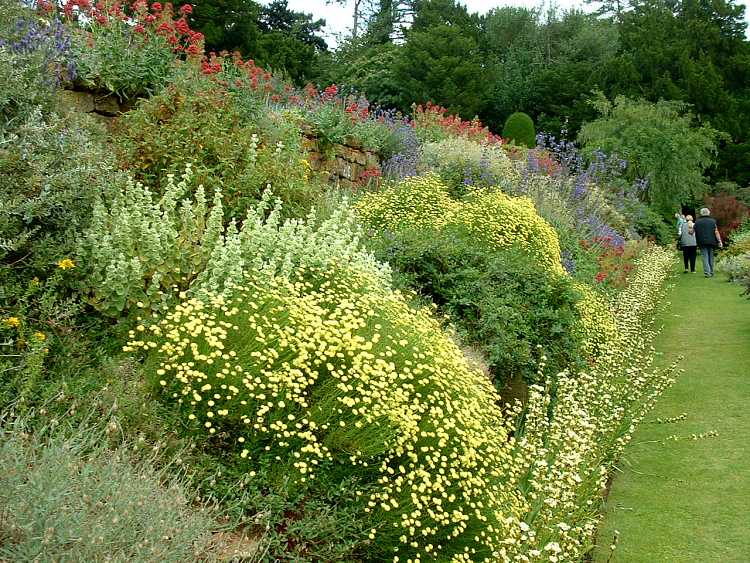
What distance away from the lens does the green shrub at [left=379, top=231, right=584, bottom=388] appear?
568 cm

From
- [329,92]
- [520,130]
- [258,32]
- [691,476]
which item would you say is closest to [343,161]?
[329,92]

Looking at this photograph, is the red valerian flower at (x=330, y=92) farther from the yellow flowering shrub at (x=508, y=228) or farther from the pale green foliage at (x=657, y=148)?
the pale green foliage at (x=657, y=148)

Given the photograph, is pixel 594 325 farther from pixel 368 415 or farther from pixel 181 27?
pixel 181 27

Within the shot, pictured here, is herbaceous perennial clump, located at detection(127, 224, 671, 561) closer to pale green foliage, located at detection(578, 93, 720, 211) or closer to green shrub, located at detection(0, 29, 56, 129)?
green shrub, located at detection(0, 29, 56, 129)

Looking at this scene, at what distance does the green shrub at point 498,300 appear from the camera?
568 centimetres

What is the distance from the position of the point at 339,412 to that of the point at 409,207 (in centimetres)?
534

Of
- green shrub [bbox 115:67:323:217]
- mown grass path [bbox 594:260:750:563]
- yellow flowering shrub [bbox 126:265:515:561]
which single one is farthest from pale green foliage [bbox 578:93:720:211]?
yellow flowering shrub [bbox 126:265:515:561]

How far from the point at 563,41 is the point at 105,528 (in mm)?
43530

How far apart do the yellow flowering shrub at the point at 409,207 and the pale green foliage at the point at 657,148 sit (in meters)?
15.1

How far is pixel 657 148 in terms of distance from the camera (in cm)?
2280

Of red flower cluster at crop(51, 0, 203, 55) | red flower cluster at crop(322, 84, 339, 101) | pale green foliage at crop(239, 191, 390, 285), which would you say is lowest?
pale green foliage at crop(239, 191, 390, 285)

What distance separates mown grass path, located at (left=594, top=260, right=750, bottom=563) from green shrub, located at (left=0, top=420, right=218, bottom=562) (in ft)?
9.32

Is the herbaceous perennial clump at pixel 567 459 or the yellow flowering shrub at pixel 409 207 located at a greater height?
the yellow flowering shrub at pixel 409 207

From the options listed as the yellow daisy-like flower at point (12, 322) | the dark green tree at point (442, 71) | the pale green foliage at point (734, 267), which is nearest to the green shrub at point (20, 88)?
the yellow daisy-like flower at point (12, 322)
